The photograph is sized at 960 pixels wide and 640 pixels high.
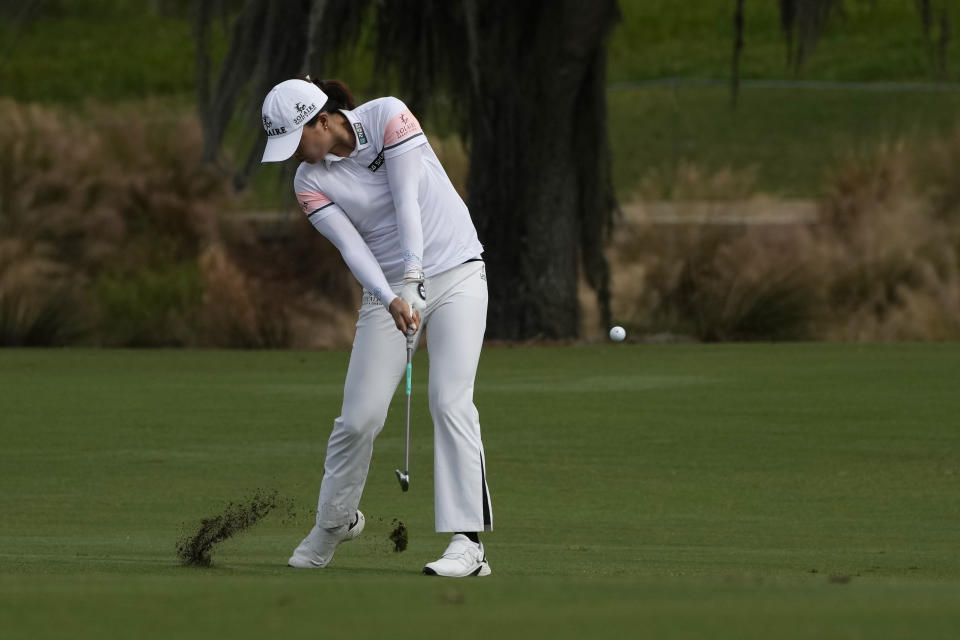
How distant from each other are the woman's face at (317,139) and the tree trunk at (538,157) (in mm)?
10027

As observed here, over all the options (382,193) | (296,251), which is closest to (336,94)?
(382,193)

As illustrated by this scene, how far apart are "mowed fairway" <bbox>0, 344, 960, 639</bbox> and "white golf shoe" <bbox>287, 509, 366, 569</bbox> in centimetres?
11

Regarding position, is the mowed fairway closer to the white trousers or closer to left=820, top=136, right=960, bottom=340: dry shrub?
the white trousers

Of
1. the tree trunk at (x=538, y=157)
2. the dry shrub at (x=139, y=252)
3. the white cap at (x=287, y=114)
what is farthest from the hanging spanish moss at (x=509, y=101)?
the white cap at (x=287, y=114)

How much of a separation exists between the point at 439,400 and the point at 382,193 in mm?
763

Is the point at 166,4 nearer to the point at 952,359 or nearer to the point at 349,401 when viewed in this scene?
the point at 952,359

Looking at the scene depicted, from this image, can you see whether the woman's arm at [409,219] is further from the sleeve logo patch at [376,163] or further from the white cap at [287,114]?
the white cap at [287,114]

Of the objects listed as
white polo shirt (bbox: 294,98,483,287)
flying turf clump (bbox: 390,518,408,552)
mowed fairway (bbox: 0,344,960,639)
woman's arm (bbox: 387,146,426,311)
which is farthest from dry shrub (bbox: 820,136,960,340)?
woman's arm (bbox: 387,146,426,311)

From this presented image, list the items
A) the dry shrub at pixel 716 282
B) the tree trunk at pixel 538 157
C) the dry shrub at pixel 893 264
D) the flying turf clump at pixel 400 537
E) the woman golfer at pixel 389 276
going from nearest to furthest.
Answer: the woman golfer at pixel 389 276, the flying turf clump at pixel 400 537, the tree trunk at pixel 538 157, the dry shrub at pixel 716 282, the dry shrub at pixel 893 264

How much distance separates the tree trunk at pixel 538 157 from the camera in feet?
56.3

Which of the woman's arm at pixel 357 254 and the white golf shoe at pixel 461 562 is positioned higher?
the woman's arm at pixel 357 254

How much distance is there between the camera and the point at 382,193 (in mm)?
6859

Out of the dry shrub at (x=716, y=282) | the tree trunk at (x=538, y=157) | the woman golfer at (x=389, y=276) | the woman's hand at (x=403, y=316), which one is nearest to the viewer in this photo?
the woman's hand at (x=403, y=316)

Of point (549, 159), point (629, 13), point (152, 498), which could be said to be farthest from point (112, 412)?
point (629, 13)
